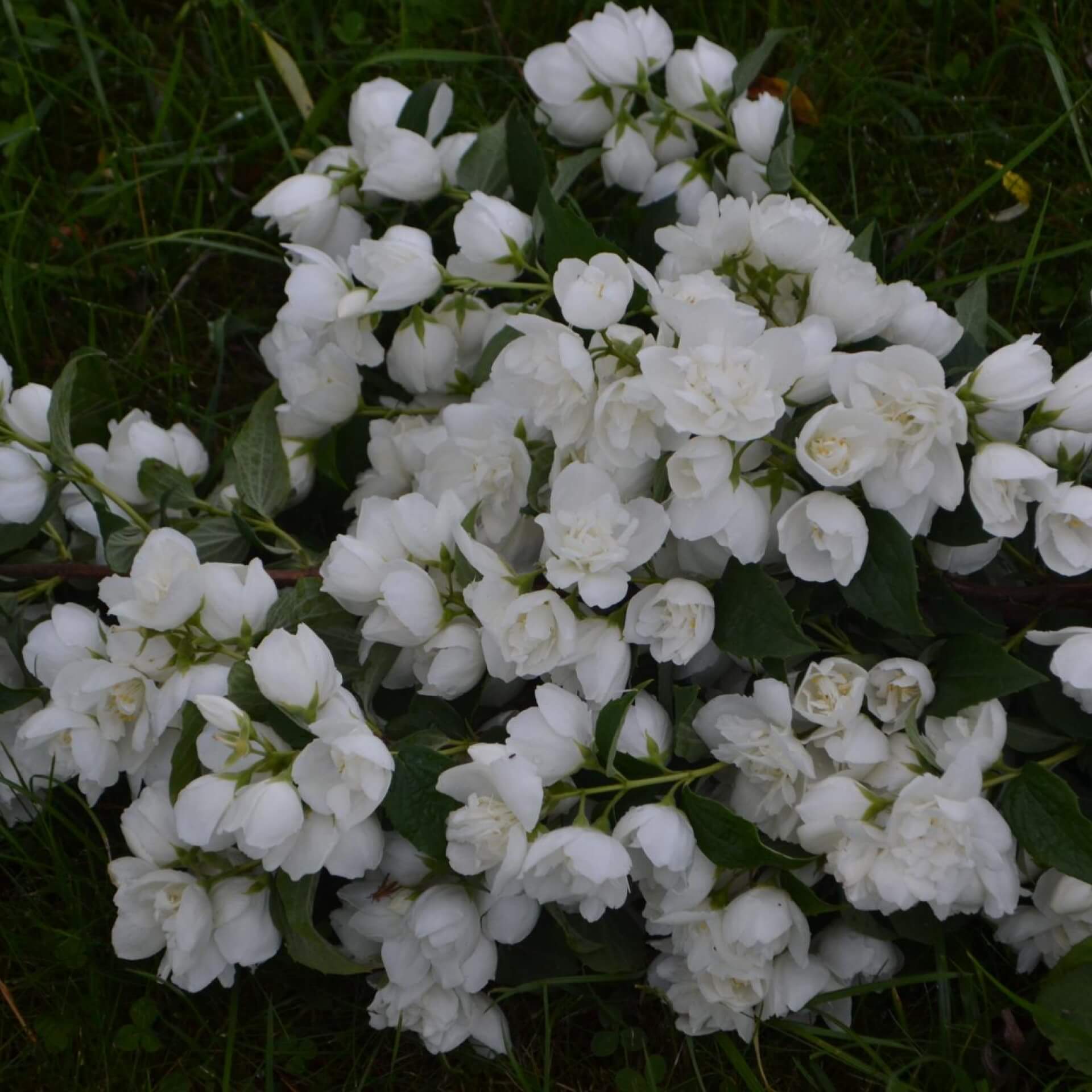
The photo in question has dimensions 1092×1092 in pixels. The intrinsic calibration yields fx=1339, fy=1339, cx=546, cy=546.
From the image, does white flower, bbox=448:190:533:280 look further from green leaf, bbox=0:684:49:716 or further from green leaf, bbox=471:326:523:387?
green leaf, bbox=0:684:49:716

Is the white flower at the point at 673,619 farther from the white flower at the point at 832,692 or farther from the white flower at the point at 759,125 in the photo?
the white flower at the point at 759,125

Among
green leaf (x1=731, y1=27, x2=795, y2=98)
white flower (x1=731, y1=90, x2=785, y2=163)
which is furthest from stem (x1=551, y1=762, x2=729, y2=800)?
green leaf (x1=731, y1=27, x2=795, y2=98)

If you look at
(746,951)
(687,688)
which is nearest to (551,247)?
(687,688)

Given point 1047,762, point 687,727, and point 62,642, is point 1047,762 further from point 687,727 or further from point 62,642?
point 62,642

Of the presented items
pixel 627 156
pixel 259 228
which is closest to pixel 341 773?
pixel 627 156

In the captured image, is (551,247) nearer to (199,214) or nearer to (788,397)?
(788,397)

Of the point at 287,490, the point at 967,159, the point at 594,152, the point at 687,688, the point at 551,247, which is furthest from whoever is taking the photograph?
the point at 967,159
